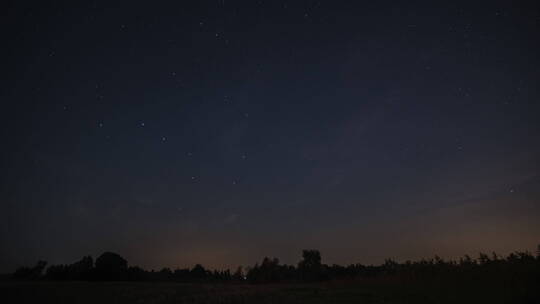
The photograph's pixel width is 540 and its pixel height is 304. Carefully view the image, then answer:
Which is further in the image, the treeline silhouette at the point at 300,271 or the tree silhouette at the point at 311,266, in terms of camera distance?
the tree silhouette at the point at 311,266

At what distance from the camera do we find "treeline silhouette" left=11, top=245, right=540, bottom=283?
19016 mm

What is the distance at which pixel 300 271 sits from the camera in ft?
336

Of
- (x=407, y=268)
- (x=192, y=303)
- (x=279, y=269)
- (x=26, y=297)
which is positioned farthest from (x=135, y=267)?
(x=407, y=268)

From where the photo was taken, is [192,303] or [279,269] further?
[279,269]

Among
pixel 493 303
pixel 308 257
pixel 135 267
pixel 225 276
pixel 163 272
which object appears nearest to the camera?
pixel 493 303

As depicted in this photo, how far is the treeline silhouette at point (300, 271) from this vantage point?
62.4 feet

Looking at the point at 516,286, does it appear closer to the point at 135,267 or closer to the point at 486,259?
the point at 486,259

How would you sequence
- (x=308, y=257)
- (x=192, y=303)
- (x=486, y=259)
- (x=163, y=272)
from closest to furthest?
(x=486, y=259), (x=192, y=303), (x=308, y=257), (x=163, y=272)

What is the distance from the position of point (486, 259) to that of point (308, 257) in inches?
3606

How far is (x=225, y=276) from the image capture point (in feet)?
384

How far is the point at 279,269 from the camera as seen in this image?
96.7 metres

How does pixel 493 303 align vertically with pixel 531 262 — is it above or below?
below

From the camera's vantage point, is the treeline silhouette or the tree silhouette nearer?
the treeline silhouette

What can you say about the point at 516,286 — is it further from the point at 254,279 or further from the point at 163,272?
the point at 163,272
